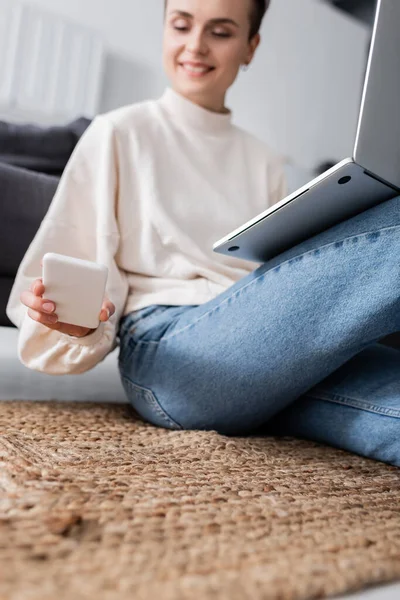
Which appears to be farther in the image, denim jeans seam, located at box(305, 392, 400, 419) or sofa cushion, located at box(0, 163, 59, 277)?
sofa cushion, located at box(0, 163, 59, 277)

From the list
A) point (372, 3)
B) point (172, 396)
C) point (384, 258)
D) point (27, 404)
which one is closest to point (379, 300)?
point (384, 258)

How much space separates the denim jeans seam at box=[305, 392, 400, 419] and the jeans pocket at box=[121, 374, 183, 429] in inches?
9.0

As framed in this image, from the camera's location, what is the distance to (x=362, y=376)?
1058mm

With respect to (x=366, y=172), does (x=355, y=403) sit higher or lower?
lower

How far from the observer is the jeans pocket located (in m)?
1.09

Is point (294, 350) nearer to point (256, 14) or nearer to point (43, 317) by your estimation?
point (43, 317)

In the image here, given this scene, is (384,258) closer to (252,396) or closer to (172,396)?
(252,396)

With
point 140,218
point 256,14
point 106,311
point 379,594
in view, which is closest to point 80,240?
point 140,218

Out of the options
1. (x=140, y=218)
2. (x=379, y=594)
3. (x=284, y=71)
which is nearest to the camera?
(x=379, y=594)

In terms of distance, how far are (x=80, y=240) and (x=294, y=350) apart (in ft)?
1.37

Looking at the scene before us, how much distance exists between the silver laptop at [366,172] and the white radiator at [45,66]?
2114mm

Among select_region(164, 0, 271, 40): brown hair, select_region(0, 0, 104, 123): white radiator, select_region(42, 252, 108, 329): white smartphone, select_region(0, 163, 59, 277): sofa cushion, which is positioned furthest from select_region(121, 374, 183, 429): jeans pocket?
select_region(0, 0, 104, 123): white radiator

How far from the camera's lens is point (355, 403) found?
1.03 m

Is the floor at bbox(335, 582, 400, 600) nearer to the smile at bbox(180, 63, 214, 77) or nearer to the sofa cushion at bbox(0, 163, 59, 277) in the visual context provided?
the smile at bbox(180, 63, 214, 77)
